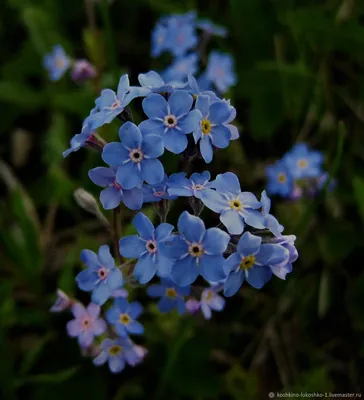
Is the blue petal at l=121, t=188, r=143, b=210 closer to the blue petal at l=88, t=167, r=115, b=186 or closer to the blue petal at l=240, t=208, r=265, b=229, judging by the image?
the blue petal at l=88, t=167, r=115, b=186

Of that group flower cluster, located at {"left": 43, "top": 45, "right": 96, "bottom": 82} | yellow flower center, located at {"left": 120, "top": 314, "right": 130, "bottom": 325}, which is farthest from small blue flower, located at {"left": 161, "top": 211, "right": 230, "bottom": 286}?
flower cluster, located at {"left": 43, "top": 45, "right": 96, "bottom": 82}

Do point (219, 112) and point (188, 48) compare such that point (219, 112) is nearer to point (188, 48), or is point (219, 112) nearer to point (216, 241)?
point (216, 241)

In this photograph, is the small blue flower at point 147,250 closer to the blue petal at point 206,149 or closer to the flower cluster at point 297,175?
the blue petal at point 206,149

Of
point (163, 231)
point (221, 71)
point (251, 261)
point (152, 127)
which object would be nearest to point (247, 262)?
point (251, 261)

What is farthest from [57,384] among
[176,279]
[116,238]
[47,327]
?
[176,279]

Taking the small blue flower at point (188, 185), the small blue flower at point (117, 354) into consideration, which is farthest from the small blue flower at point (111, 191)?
the small blue flower at point (117, 354)
